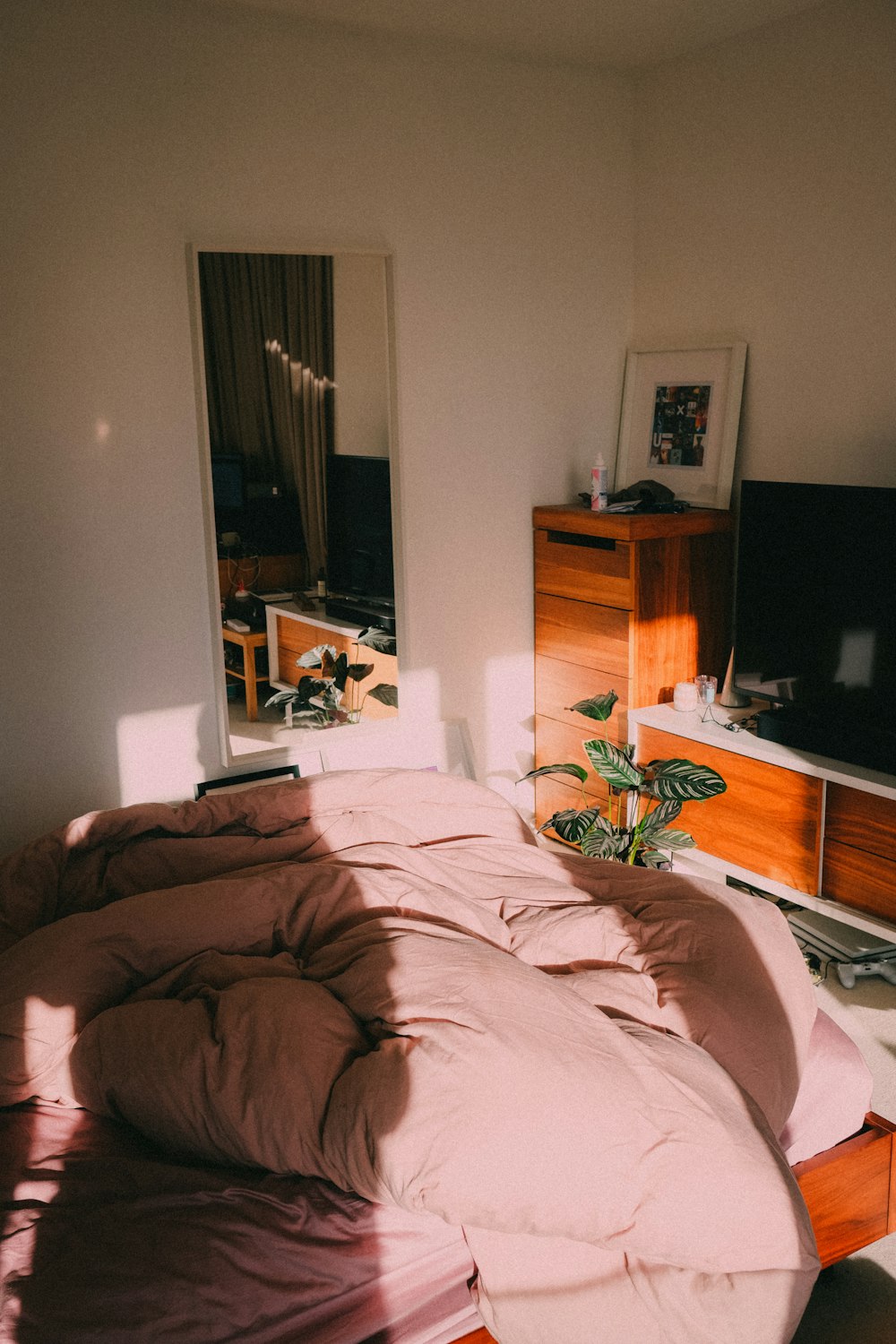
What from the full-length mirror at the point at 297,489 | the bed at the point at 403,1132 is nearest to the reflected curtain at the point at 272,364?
the full-length mirror at the point at 297,489

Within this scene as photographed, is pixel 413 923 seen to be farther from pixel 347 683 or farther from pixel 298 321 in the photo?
pixel 298 321

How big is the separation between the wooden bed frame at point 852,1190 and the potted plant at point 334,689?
2045 mm

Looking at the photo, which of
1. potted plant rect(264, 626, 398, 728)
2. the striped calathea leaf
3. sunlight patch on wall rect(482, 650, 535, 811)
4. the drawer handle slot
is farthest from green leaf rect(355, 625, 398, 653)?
the striped calathea leaf

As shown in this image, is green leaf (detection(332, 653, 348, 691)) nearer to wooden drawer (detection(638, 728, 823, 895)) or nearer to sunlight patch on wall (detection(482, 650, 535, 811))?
sunlight patch on wall (detection(482, 650, 535, 811))

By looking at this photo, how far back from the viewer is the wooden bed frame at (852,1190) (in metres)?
1.85

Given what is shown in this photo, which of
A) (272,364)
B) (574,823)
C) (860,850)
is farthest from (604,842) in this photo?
(272,364)

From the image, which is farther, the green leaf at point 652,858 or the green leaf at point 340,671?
the green leaf at point 340,671

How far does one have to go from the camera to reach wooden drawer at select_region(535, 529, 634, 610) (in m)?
3.50

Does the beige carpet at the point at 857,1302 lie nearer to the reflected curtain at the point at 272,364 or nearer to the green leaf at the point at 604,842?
the green leaf at the point at 604,842

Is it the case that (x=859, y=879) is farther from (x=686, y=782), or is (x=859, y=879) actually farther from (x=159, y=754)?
(x=159, y=754)

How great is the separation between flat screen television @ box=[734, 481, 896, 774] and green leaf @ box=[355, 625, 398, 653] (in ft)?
3.61

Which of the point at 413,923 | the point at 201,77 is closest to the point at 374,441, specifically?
the point at 201,77

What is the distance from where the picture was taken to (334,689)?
11.6 feet

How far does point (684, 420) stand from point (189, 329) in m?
1.67
